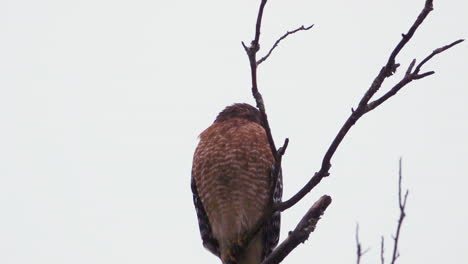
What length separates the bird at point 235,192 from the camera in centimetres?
771

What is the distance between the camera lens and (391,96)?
177 inches

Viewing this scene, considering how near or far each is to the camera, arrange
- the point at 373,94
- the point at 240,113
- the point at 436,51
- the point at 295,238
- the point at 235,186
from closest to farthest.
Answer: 1. the point at 436,51
2. the point at 373,94
3. the point at 295,238
4. the point at 235,186
5. the point at 240,113

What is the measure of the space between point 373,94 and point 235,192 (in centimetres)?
339

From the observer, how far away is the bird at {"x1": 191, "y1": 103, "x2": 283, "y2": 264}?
303 inches

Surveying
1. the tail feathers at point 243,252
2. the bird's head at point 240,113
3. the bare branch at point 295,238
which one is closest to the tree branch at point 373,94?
the bare branch at point 295,238

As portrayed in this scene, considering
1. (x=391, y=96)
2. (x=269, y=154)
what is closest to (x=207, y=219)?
(x=269, y=154)

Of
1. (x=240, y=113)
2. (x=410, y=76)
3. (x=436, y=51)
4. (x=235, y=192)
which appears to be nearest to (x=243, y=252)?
(x=235, y=192)

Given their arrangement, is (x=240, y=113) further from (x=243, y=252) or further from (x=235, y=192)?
(x=243, y=252)

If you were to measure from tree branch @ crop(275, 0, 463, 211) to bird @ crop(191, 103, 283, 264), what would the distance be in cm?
267

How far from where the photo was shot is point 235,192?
779 cm

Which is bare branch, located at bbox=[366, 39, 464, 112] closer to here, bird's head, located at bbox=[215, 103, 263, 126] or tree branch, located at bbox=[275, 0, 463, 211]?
tree branch, located at bbox=[275, 0, 463, 211]

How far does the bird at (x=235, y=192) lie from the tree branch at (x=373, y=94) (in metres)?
2.67

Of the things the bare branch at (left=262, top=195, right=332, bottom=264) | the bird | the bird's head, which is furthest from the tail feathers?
the bare branch at (left=262, top=195, right=332, bottom=264)

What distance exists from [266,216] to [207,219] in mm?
2898
